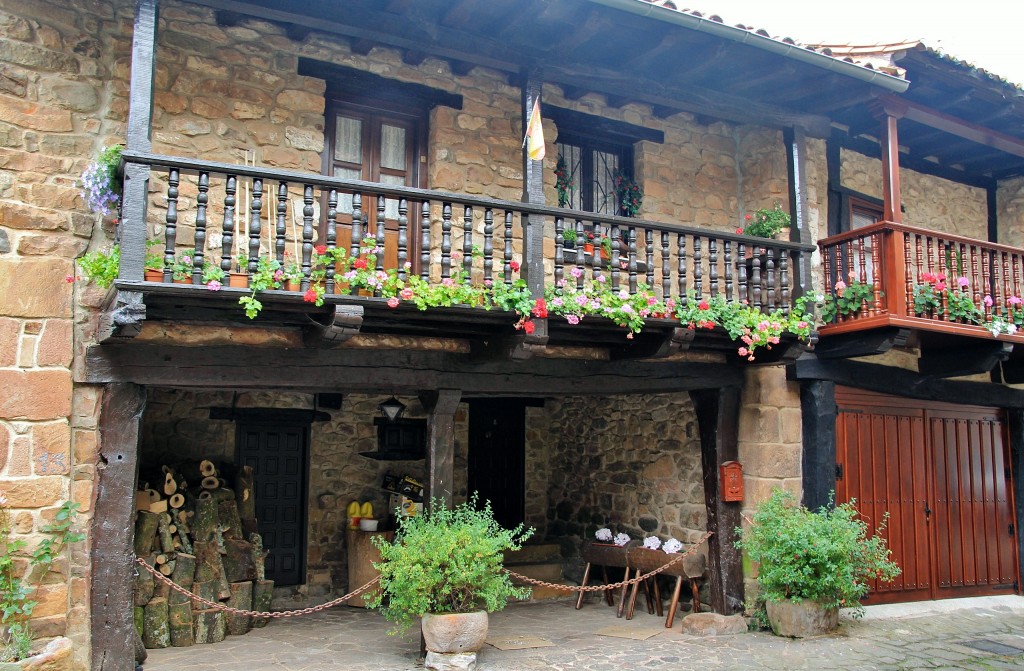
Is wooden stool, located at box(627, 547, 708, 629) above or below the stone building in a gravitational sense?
below

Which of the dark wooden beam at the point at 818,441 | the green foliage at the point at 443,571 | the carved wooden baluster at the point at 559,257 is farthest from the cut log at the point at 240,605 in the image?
the dark wooden beam at the point at 818,441

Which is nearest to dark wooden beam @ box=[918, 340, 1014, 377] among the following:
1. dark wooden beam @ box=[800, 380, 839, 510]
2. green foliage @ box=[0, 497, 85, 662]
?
dark wooden beam @ box=[800, 380, 839, 510]

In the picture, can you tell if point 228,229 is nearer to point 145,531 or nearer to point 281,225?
point 281,225

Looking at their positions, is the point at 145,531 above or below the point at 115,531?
below

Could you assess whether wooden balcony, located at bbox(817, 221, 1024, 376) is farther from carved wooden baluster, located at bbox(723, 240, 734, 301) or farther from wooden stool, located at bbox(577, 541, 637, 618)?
wooden stool, located at bbox(577, 541, 637, 618)

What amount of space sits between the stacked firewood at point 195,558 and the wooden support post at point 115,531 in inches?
45.2

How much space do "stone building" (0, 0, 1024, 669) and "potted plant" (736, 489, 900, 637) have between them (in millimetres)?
496

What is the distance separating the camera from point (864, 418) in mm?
8656

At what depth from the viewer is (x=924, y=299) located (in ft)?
24.5

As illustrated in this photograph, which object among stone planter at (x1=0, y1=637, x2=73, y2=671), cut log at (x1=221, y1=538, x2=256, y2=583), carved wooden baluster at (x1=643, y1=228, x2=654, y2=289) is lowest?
stone planter at (x1=0, y1=637, x2=73, y2=671)

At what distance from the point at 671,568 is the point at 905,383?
3.17 meters

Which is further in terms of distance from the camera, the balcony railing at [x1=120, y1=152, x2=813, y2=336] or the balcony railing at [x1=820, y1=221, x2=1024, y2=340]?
the balcony railing at [x1=820, y1=221, x2=1024, y2=340]

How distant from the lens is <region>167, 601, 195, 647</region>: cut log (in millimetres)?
6984

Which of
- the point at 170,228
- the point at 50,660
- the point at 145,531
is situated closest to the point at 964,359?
the point at 170,228
